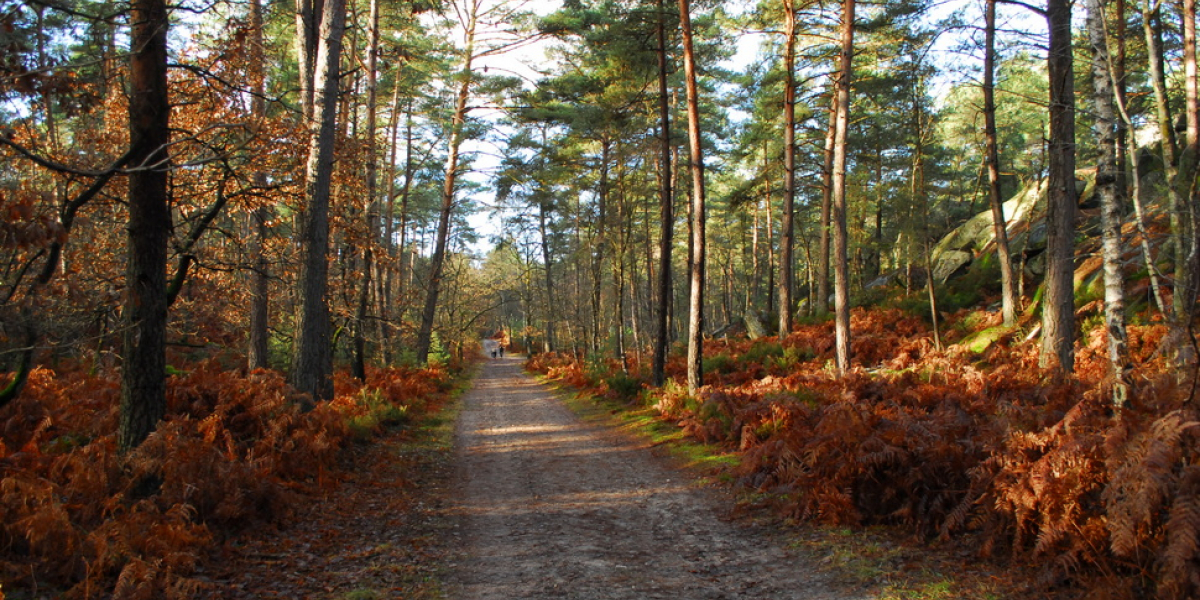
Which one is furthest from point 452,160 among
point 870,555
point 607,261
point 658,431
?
point 870,555

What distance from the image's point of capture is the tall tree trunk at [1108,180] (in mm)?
6738

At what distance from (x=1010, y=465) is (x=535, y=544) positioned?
4.02m

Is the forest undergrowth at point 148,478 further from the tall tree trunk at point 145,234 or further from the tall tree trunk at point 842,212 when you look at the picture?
the tall tree trunk at point 842,212

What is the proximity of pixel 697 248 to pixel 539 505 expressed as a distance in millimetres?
7253

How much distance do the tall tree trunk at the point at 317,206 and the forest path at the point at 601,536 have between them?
2887 millimetres

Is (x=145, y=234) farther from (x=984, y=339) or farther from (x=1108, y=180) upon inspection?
(x=984, y=339)

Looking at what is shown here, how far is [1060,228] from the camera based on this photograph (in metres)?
10.3

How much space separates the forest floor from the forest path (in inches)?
0.7

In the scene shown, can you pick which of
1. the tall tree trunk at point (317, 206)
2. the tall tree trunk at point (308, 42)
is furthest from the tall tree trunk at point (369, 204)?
the tall tree trunk at point (317, 206)

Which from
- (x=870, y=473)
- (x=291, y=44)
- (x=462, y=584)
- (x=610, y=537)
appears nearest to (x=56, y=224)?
(x=462, y=584)

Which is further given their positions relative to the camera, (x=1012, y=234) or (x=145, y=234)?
(x=1012, y=234)

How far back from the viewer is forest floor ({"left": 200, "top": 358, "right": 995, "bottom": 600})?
4879 mm

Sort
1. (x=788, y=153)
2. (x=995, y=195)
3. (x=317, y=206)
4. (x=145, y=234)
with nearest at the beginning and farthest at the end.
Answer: (x=145, y=234), (x=317, y=206), (x=995, y=195), (x=788, y=153)

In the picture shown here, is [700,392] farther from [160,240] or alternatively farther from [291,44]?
[291,44]
